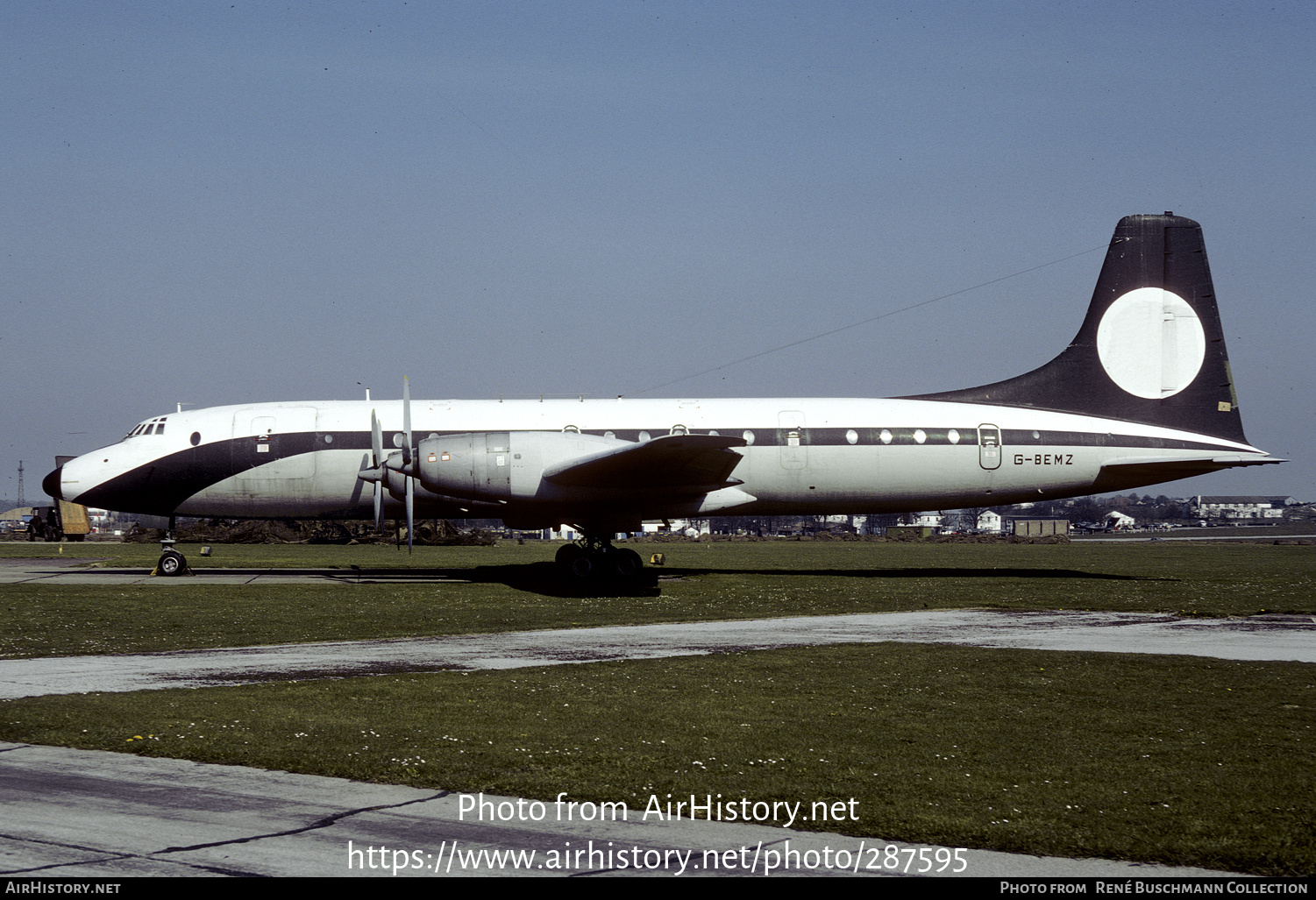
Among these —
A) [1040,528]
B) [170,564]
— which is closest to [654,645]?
[170,564]

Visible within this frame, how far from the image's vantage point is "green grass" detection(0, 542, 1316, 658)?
17.3 metres

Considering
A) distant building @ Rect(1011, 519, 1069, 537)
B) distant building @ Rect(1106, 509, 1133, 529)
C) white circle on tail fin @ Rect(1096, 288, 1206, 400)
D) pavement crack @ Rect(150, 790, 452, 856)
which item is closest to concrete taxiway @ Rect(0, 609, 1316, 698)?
pavement crack @ Rect(150, 790, 452, 856)

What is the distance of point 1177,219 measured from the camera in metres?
30.3

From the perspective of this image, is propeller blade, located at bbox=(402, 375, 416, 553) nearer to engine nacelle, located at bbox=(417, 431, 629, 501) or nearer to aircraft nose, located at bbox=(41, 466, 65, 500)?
engine nacelle, located at bbox=(417, 431, 629, 501)

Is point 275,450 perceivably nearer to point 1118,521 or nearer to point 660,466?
point 660,466

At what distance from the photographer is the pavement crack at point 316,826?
581 cm

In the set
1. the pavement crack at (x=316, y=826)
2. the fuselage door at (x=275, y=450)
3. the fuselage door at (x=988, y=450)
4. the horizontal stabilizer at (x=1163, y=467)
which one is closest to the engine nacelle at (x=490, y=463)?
the fuselage door at (x=275, y=450)

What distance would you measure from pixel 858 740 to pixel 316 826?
4.57m

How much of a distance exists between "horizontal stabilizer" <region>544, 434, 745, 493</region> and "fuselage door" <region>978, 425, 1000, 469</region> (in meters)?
7.20

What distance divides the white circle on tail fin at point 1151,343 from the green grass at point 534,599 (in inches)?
220

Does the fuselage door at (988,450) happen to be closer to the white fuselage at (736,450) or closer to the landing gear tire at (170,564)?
the white fuselage at (736,450)

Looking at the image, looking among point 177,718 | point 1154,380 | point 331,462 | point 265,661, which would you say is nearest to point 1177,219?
point 1154,380

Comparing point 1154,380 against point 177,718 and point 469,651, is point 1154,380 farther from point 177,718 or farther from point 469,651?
point 177,718

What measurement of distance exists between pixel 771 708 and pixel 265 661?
6984 millimetres
